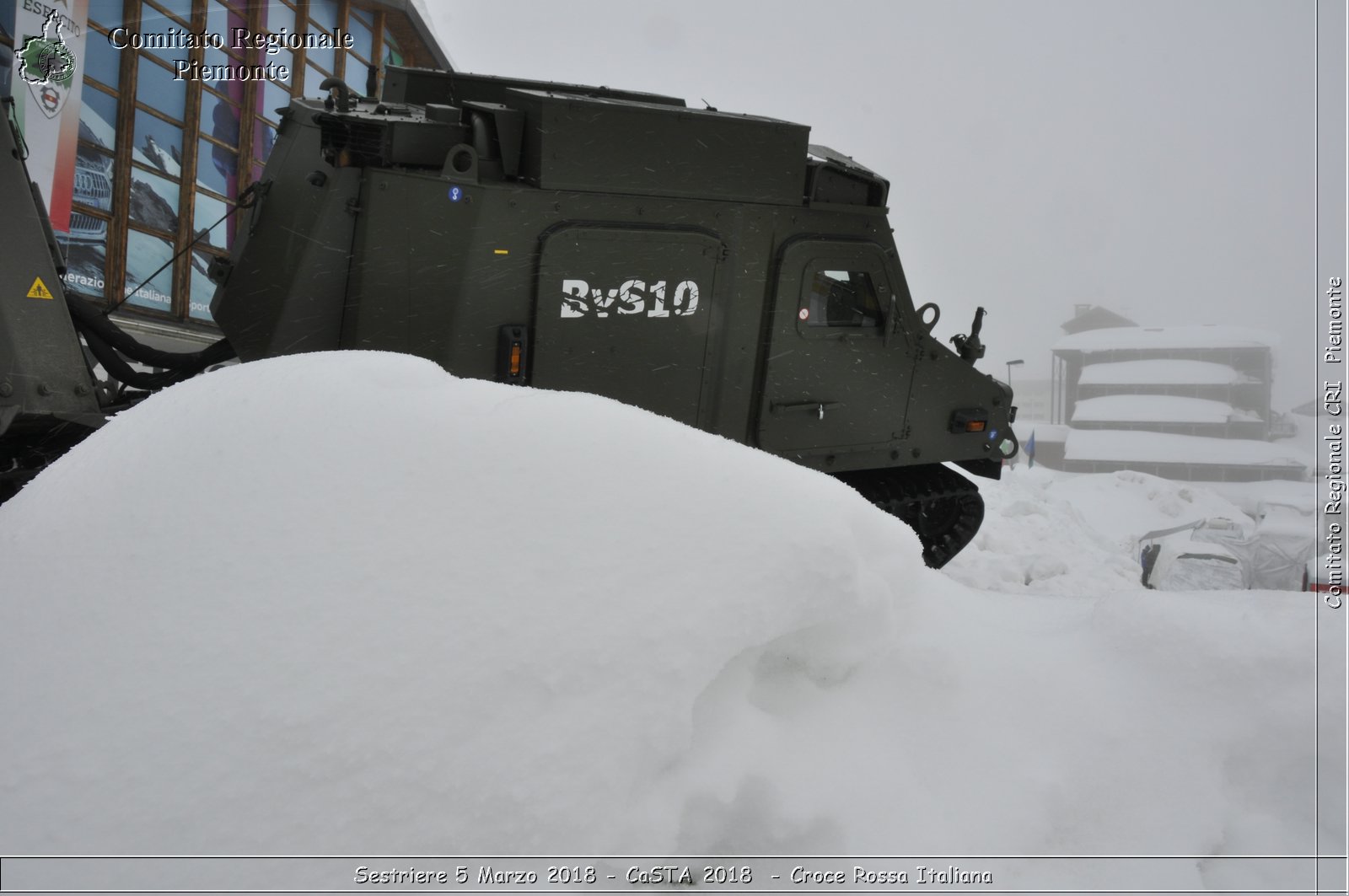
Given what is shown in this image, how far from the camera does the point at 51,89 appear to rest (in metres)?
8.47

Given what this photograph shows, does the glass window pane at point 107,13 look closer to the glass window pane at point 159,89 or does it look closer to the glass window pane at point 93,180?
the glass window pane at point 159,89

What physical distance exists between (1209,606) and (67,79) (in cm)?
986

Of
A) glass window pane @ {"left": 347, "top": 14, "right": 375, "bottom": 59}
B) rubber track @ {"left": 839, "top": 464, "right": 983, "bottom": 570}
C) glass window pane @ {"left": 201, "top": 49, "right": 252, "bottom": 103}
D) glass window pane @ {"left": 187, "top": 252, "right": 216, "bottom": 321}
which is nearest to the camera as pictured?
rubber track @ {"left": 839, "top": 464, "right": 983, "bottom": 570}

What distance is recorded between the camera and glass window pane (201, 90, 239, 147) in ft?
34.6

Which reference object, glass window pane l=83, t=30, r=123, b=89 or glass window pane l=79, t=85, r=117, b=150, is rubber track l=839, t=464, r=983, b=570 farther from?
glass window pane l=83, t=30, r=123, b=89

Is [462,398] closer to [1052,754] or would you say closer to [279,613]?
[279,613]

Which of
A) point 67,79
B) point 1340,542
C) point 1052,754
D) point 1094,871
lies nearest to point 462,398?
point 1052,754

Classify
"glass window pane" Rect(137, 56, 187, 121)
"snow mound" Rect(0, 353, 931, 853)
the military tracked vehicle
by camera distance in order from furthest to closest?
"glass window pane" Rect(137, 56, 187, 121)
the military tracked vehicle
"snow mound" Rect(0, 353, 931, 853)

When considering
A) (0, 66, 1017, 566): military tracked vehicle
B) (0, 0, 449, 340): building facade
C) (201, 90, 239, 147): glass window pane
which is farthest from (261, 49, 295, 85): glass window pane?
(0, 66, 1017, 566): military tracked vehicle

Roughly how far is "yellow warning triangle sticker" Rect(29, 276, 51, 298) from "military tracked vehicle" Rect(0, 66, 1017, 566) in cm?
10

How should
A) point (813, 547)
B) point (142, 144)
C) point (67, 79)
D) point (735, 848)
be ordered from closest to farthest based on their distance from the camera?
point (735, 848) → point (813, 547) → point (67, 79) → point (142, 144)

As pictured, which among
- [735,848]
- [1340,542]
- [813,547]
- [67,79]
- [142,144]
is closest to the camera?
[735,848]

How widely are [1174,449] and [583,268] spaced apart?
44.1 ft

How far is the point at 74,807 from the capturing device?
1534mm
